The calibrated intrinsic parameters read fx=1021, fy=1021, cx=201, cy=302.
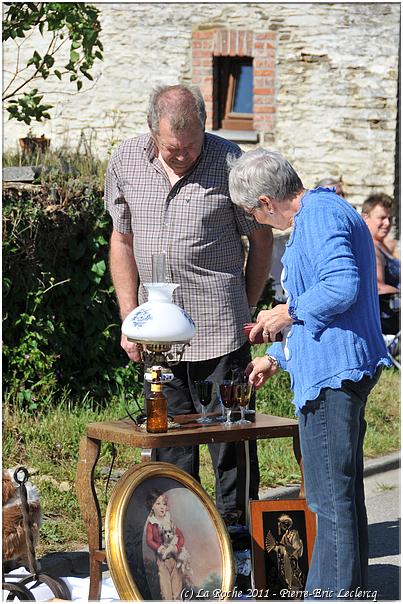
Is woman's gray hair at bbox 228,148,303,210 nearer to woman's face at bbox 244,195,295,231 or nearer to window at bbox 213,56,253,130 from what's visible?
woman's face at bbox 244,195,295,231

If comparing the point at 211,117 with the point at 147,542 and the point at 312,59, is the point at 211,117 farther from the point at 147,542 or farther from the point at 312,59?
the point at 147,542

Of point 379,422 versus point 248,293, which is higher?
point 248,293

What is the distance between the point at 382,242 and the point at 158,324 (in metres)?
5.74

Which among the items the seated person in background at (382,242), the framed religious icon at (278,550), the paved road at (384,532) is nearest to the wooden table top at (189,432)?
the framed religious icon at (278,550)

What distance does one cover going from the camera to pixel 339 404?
3.54 metres

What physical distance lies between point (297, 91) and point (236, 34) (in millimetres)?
1042

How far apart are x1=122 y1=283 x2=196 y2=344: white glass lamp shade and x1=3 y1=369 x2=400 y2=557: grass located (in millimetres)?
1586

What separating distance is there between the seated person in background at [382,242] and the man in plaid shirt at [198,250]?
4.74 meters

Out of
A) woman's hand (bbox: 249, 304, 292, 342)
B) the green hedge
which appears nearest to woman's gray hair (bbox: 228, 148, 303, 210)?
woman's hand (bbox: 249, 304, 292, 342)

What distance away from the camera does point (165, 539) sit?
380 cm

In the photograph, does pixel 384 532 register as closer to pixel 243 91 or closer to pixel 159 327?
pixel 159 327

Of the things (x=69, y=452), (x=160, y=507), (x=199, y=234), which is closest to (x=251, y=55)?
(x=69, y=452)

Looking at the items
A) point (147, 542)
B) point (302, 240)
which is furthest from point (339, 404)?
point (147, 542)

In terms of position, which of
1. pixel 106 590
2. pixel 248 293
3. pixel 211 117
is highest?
pixel 211 117
